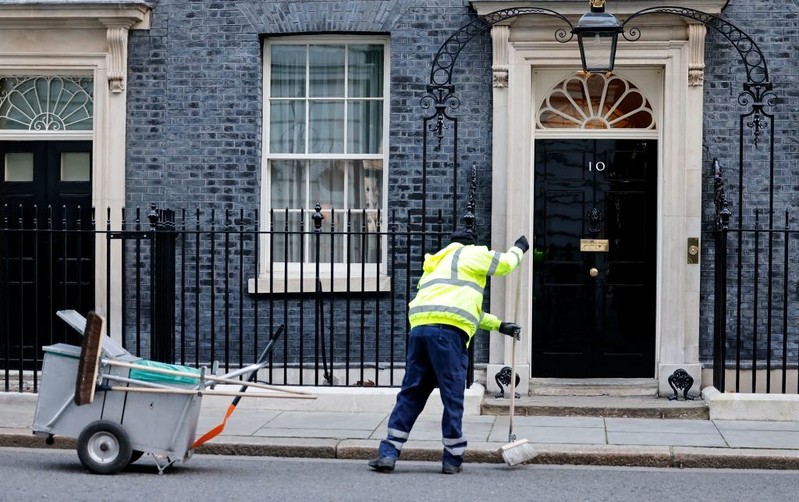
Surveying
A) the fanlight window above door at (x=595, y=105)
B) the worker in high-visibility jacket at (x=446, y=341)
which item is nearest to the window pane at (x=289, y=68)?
the fanlight window above door at (x=595, y=105)

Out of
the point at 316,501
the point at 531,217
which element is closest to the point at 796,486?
the point at 316,501

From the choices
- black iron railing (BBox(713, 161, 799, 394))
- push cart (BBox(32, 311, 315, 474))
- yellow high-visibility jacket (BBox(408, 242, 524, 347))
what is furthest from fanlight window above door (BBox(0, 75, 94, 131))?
black iron railing (BBox(713, 161, 799, 394))

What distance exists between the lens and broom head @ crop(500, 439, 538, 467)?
8.60 meters

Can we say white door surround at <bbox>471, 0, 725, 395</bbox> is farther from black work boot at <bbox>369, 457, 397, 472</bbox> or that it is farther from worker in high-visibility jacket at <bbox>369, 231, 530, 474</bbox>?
black work boot at <bbox>369, 457, 397, 472</bbox>

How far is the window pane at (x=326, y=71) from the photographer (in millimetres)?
11969

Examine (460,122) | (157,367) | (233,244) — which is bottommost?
(157,367)

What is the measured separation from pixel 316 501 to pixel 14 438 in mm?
3124

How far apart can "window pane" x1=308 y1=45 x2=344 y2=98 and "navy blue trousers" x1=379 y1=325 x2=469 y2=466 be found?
4.06 meters

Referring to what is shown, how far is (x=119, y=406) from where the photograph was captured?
328 inches

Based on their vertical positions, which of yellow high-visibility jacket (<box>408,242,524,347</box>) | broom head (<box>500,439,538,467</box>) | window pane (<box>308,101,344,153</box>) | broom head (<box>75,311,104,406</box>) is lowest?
broom head (<box>500,439,538,467</box>)

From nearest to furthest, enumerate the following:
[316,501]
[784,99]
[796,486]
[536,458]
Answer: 1. [316,501]
2. [796,486]
3. [536,458]
4. [784,99]

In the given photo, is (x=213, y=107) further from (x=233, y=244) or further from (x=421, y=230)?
(x=421, y=230)

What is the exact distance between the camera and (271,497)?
762 cm

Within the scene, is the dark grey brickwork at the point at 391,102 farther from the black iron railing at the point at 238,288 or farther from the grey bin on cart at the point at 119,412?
the grey bin on cart at the point at 119,412
